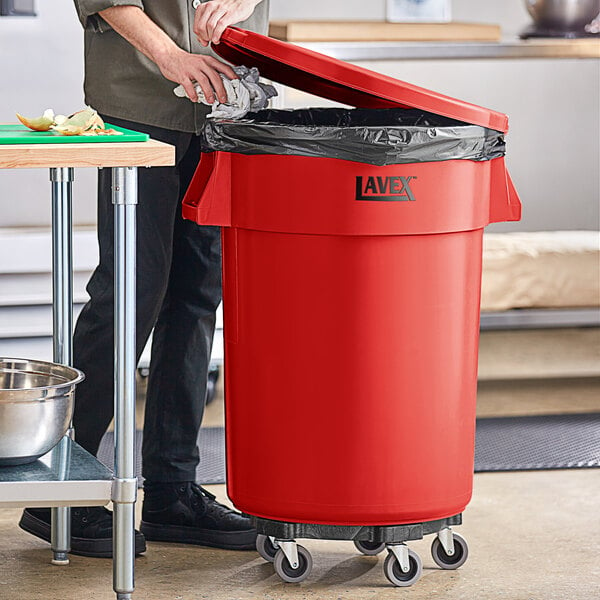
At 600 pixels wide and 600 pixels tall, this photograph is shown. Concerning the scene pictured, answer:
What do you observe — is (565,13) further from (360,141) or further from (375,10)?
(360,141)

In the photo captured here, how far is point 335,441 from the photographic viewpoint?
2.16 meters

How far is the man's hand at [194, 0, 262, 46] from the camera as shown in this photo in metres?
2.15

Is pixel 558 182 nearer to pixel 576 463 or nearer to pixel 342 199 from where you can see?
pixel 576 463

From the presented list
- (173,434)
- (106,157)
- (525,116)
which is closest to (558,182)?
(525,116)

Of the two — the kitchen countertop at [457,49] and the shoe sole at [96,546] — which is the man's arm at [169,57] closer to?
the shoe sole at [96,546]

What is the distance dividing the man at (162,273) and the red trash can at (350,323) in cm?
16

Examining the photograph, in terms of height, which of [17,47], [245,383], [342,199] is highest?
[17,47]

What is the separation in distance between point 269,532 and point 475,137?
2.76 feet

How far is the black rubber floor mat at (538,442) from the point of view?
311cm

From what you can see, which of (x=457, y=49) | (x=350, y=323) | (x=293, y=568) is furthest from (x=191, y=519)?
(x=457, y=49)

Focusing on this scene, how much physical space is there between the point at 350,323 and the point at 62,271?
577 millimetres

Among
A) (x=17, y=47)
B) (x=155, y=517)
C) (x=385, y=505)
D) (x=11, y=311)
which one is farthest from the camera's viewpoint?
(x=17, y=47)

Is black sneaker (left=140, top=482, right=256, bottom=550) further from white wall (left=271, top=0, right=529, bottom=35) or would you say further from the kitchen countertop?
white wall (left=271, top=0, right=529, bottom=35)

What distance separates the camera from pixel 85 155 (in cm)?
182
